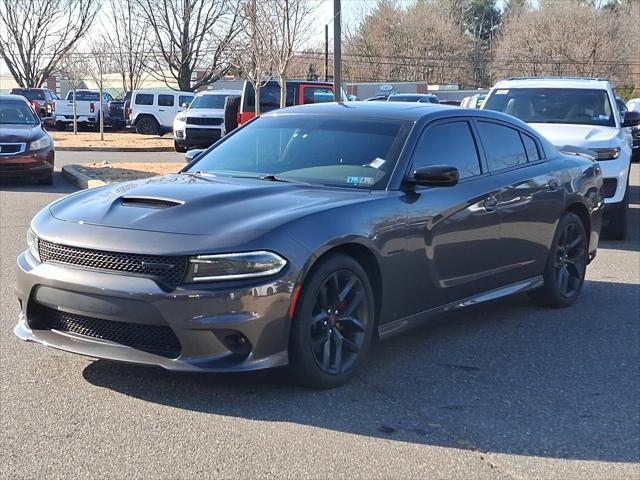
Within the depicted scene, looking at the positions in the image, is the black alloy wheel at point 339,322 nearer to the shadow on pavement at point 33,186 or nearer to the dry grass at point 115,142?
the shadow on pavement at point 33,186

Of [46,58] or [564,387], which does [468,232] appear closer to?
[564,387]

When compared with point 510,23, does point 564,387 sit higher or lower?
lower

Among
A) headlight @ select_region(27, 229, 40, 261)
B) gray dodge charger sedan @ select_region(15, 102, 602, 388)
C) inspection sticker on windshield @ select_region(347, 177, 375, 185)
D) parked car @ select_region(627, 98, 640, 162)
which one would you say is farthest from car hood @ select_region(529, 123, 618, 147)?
headlight @ select_region(27, 229, 40, 261)

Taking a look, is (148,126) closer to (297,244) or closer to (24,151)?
(24,151)

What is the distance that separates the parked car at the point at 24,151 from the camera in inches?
578

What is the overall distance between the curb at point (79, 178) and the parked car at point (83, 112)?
1957 centimetres

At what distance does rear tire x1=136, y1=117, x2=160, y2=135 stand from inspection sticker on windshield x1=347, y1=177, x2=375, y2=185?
29143 millimetres

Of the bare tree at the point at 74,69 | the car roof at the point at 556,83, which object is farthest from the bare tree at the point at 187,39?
the car roof at the point at 556,83

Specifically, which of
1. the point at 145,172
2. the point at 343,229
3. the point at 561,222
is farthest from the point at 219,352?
the point at 145,172

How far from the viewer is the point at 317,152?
5.63 meters

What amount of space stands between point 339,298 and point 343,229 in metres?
0.39

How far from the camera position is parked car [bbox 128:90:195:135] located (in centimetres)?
3322

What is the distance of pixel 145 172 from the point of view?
16672 millimetres

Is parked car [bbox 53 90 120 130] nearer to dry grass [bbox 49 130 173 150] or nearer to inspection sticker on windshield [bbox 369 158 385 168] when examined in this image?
dry grass [bbox 49 130 173 150]
